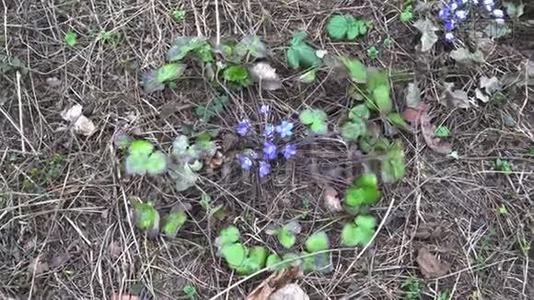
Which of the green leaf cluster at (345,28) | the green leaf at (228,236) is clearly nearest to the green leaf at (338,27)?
the green leaf cluster at (345,28)

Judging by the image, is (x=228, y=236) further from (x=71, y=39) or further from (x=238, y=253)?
(x=71, y=39)

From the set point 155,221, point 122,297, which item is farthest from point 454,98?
point 122,297

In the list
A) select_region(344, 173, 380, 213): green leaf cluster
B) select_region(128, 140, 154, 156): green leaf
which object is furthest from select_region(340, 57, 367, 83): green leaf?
select_region(128, 140, 154, 156): green leaf

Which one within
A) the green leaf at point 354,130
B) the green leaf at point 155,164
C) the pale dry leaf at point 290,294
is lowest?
the pale dry leaf at point 290,294

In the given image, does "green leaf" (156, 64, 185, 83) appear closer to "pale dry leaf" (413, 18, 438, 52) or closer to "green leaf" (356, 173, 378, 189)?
"green leaf" (356, 173, 378, 189)

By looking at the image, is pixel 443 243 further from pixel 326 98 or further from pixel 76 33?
pixel 76 33

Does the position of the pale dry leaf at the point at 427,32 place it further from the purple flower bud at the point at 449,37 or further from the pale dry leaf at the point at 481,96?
the pale dry leaf at the point at 481,96
